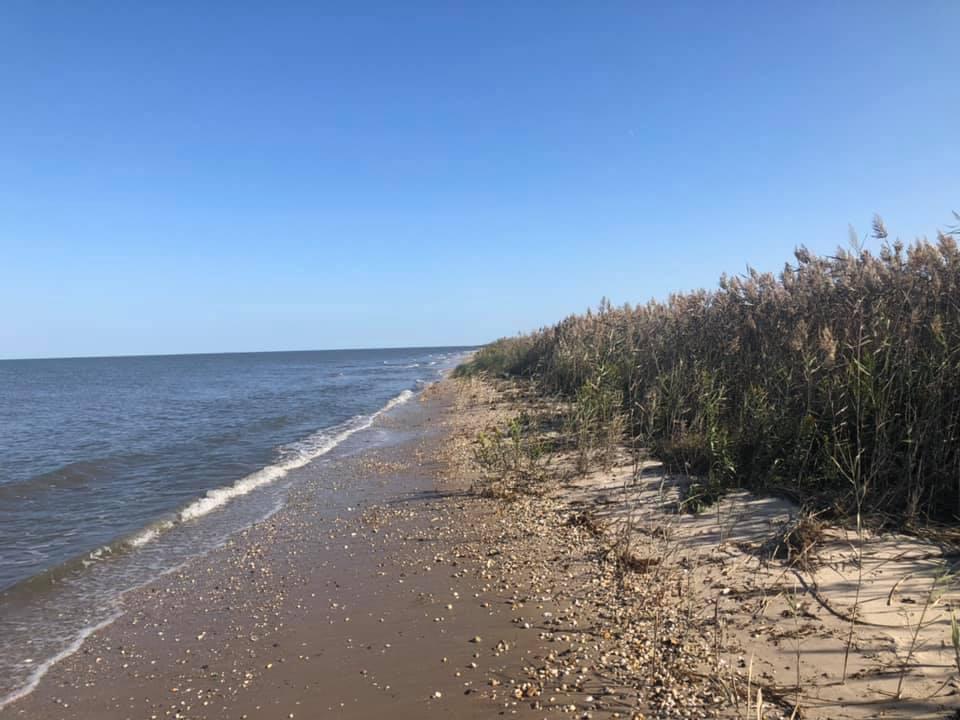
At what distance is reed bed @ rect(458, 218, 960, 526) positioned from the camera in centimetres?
483

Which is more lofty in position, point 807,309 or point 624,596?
point 807,309

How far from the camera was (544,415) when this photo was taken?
1239 cm

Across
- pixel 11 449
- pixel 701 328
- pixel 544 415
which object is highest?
pixel 701 328

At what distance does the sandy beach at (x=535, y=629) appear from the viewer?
3270 mm

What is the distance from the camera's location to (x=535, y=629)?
4.25 metres

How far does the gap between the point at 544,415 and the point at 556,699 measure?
29.9 ft

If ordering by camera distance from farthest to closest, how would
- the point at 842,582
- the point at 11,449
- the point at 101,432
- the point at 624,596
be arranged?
the point at 101,432 < the point at 11,449 < the point at 624,596 < the point at 842,582

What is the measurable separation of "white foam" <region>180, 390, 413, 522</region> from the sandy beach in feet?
7.85

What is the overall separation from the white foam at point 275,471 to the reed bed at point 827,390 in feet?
20.2

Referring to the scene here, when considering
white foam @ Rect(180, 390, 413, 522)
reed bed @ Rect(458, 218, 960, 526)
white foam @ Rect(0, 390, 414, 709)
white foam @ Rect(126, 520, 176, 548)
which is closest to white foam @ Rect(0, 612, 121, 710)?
white foam @ Rect(0, 390, 414, 709)

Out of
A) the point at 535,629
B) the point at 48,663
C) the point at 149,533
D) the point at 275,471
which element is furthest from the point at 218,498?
the point at 535,629

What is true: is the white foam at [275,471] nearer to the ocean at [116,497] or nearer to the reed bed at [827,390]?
the ocean at [116,497]

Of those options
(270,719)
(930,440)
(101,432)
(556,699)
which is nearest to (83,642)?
(270,719)

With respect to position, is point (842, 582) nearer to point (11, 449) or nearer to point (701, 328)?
point (701, 328)
